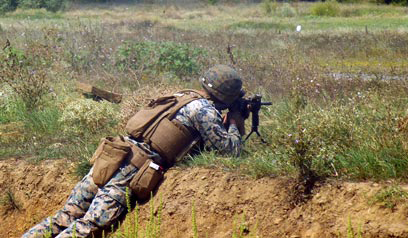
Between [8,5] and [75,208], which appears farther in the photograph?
[8,5]

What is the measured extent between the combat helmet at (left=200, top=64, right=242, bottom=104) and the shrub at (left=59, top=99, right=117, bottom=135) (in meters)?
2.15

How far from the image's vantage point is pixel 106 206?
6.35 metres

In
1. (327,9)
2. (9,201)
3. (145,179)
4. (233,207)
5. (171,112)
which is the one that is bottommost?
(327,9)

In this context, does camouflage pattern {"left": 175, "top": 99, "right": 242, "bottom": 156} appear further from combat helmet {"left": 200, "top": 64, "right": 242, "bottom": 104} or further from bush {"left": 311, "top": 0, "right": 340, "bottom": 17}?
bush {"left": 311, "top": 0, "right": 340, "bottom": 17}

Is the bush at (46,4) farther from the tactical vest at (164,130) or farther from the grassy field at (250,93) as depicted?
the tactical vest at (164,130)

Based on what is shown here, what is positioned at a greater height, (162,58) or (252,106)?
(252,106)


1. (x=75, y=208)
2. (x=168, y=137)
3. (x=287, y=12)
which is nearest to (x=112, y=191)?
(x=75, y=208)

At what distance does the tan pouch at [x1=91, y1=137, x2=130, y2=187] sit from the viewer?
641 cm

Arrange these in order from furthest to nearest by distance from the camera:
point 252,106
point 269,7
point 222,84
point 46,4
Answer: point 46,4 → point 269,7 → point 252,106 → point 222,84

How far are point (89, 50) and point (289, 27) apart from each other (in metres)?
18.5

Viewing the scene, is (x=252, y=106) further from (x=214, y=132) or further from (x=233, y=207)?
(x=233, y=207)

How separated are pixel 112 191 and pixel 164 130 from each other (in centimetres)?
75

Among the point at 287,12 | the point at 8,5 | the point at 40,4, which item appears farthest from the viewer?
the point at 40,4

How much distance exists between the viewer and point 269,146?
22.3ft
